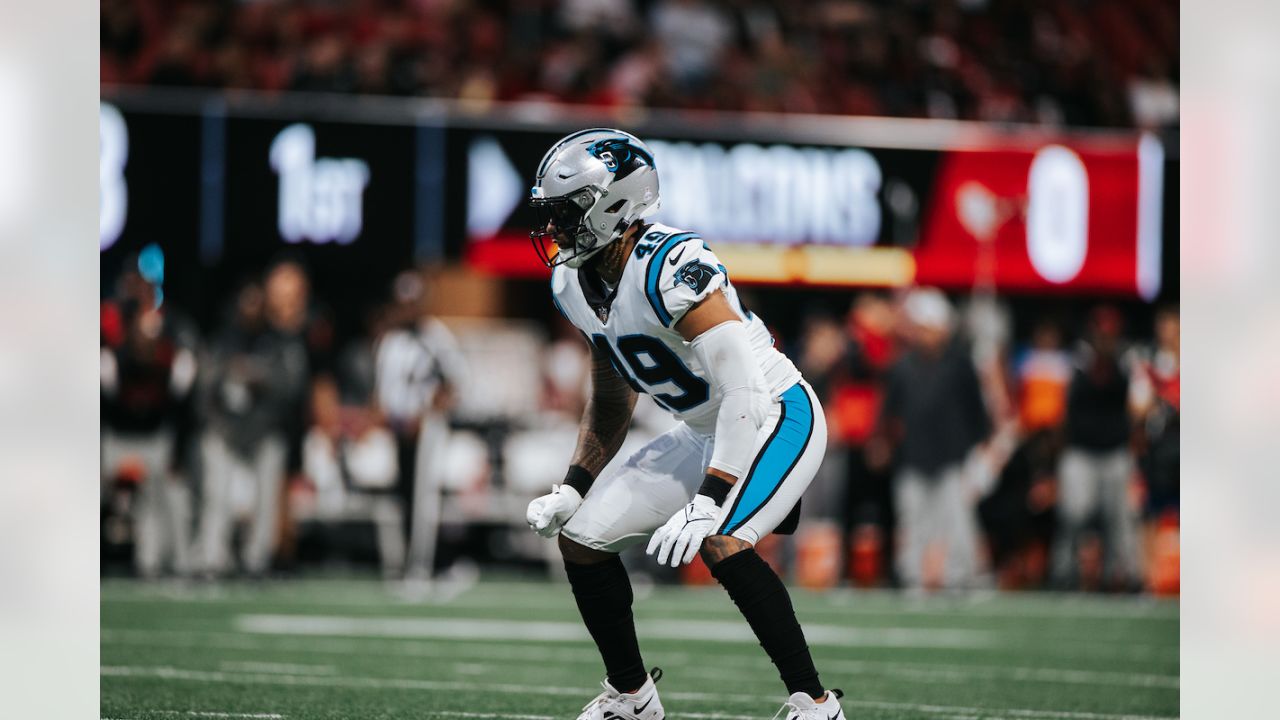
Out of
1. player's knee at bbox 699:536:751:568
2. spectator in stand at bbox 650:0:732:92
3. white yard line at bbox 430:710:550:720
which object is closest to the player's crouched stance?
player's knee at bbox 699:536:751:568

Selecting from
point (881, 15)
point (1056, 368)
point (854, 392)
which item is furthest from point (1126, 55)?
point (854, 392)

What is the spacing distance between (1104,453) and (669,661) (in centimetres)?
499

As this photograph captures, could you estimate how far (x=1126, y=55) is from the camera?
1658cm

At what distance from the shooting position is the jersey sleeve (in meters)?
3.99

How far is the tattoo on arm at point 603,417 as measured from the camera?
4.57 meters

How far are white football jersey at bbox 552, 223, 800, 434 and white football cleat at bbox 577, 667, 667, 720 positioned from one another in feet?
2.35

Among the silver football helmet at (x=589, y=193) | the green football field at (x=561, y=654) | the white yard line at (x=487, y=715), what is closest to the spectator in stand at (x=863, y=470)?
the green football field at (x=561, y=654)

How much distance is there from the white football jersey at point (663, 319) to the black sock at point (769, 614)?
1.54ft

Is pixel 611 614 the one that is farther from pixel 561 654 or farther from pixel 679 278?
pixel 561 654

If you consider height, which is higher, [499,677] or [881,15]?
[881,15]

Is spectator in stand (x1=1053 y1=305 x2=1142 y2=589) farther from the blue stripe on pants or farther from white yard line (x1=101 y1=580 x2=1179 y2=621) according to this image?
the blue stripe on pants
